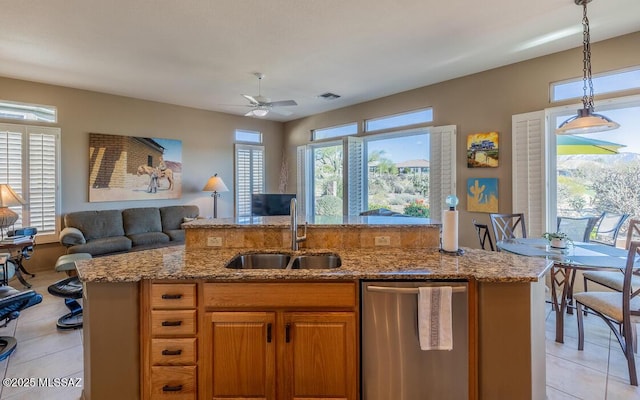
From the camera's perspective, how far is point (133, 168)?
565 centimetres

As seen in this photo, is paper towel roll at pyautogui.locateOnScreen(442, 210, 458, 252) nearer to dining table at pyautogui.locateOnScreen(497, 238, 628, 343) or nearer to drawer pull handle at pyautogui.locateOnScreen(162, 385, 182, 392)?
dining table at pyautogui.locateOnScreen(497, 238, 628, 343)

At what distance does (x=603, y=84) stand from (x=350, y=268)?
3.79m

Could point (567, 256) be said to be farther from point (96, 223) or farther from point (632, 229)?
point (96, 223)

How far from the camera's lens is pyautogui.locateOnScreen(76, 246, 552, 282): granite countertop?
1718 mm

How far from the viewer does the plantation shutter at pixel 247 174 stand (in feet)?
23.3

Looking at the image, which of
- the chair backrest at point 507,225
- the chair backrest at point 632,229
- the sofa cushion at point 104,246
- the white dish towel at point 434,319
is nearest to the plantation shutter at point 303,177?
the sofa cushion at point 104,246

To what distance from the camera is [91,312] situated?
5.60ft

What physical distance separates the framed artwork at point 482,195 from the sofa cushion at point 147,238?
4900mm

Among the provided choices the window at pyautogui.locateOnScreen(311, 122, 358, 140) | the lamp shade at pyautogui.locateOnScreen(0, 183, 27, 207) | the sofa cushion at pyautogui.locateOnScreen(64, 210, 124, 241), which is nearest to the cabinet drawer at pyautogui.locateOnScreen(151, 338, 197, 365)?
the lamp shade at pyautogui.locateOnScreen(0, 183, 27, 207)

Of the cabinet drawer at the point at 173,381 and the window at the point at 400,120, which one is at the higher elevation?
the window at the point at 400,120

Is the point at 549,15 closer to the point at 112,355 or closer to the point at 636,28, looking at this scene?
the point at 636,28

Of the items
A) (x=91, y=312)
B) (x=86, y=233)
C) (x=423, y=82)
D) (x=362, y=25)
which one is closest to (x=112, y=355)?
(x=91, y=312)

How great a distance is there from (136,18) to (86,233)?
3463mm

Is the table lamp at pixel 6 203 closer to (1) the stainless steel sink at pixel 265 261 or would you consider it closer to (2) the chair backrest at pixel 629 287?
(1) the stainless steel sink at pixel 265 261
